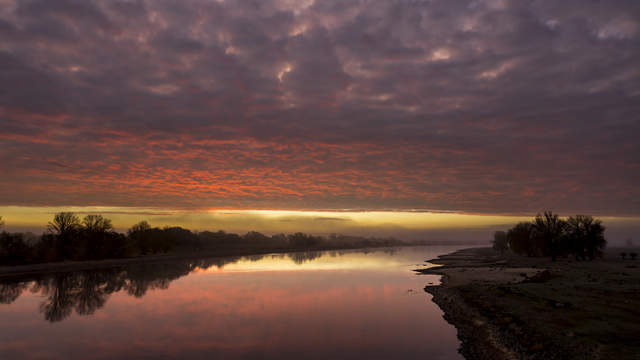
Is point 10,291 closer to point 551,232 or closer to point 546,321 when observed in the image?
point 546,321

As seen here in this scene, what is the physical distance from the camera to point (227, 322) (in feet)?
82.3

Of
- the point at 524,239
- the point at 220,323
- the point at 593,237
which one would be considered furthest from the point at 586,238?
the point at 220,323

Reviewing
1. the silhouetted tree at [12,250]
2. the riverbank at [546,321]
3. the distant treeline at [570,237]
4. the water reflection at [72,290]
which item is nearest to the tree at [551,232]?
the distant treeline at [570,237]

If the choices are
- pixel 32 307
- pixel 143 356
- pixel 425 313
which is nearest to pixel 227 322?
pixel 143 356

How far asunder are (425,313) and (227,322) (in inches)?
569

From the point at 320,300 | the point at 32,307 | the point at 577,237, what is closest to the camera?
the point at 32,307

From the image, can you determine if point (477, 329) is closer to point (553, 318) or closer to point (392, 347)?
point (553, 318)

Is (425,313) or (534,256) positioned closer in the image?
(425,313)

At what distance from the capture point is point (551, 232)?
9075 cm

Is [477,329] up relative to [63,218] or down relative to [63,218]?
down

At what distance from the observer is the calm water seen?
18828mm

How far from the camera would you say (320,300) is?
34.7 m

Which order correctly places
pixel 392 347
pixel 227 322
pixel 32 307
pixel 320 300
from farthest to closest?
pixel 320 300, pixel 32 307, pixel 227 322, pixel 392 347

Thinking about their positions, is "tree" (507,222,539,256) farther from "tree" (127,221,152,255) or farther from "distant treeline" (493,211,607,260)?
"tree" (127,221,152,255)
